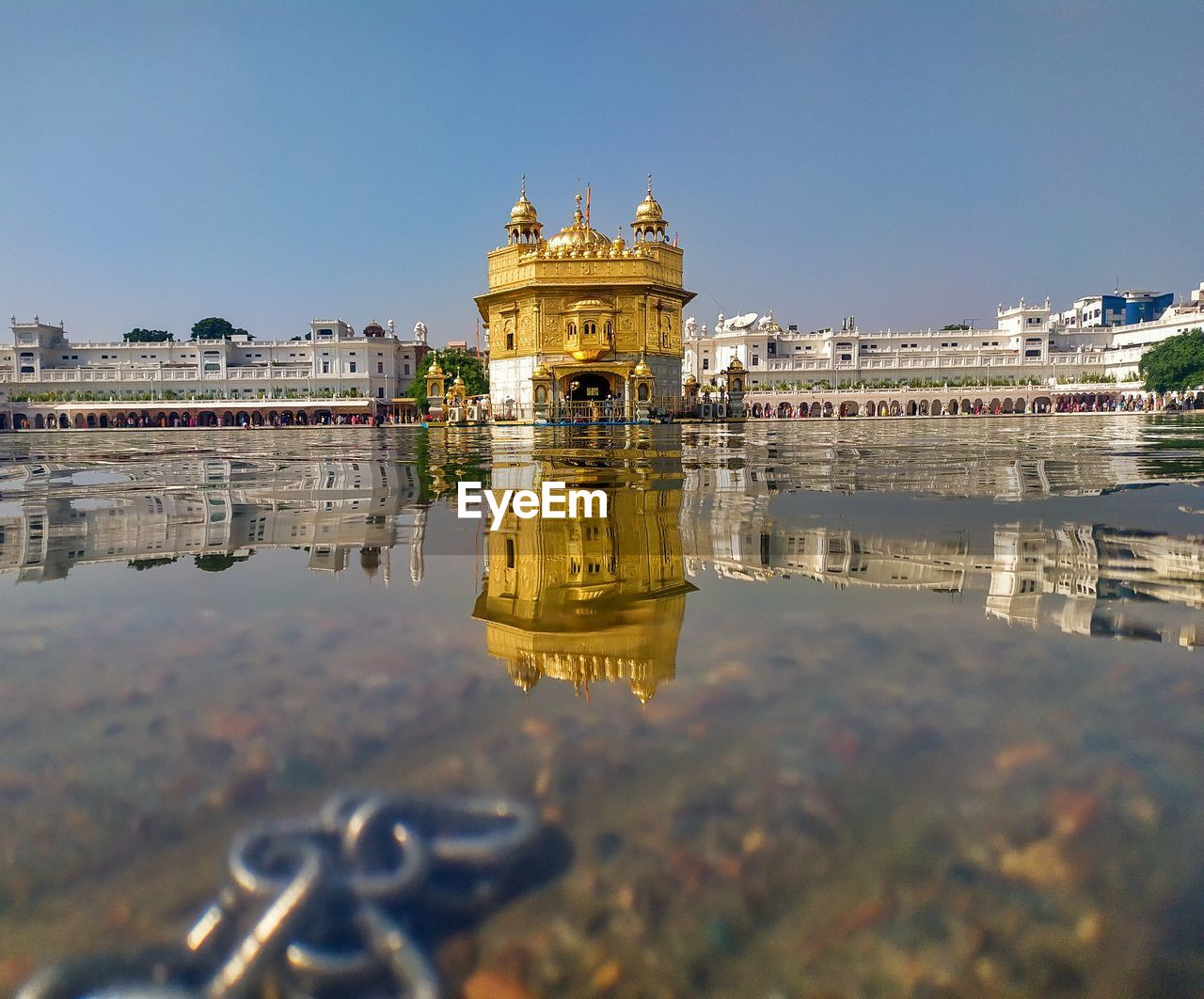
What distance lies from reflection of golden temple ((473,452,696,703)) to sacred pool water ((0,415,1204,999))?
0.02m

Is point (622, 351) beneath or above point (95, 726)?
above

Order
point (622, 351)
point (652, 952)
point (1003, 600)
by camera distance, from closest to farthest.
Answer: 1. point (652, 952)
2. point (1003, 600)
3. point (622, 351)

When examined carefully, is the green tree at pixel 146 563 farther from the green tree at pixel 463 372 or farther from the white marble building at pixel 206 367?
the white marble building at pixel 206 367

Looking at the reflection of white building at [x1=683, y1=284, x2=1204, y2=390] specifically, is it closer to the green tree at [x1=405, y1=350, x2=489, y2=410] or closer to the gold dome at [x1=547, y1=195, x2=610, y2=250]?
the green tree at [x1=405, y1=350, x2=489, y2=410]

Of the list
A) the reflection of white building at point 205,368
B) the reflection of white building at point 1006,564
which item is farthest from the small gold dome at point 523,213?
the reflection of white building at point 1006,564

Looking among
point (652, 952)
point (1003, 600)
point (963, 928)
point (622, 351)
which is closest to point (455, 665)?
point (652, 952)

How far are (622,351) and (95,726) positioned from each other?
1423 inches

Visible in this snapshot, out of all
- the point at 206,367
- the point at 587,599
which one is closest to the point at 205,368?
the point at 206,367

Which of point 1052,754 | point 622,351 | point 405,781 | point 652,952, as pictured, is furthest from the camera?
point 622,351

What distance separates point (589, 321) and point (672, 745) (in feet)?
118

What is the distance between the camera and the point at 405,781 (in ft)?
6.06

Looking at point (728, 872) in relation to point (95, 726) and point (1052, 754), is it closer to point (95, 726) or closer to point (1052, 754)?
point (1052, 754)

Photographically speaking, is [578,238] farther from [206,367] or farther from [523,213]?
[206,367]

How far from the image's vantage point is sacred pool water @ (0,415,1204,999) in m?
1.39
